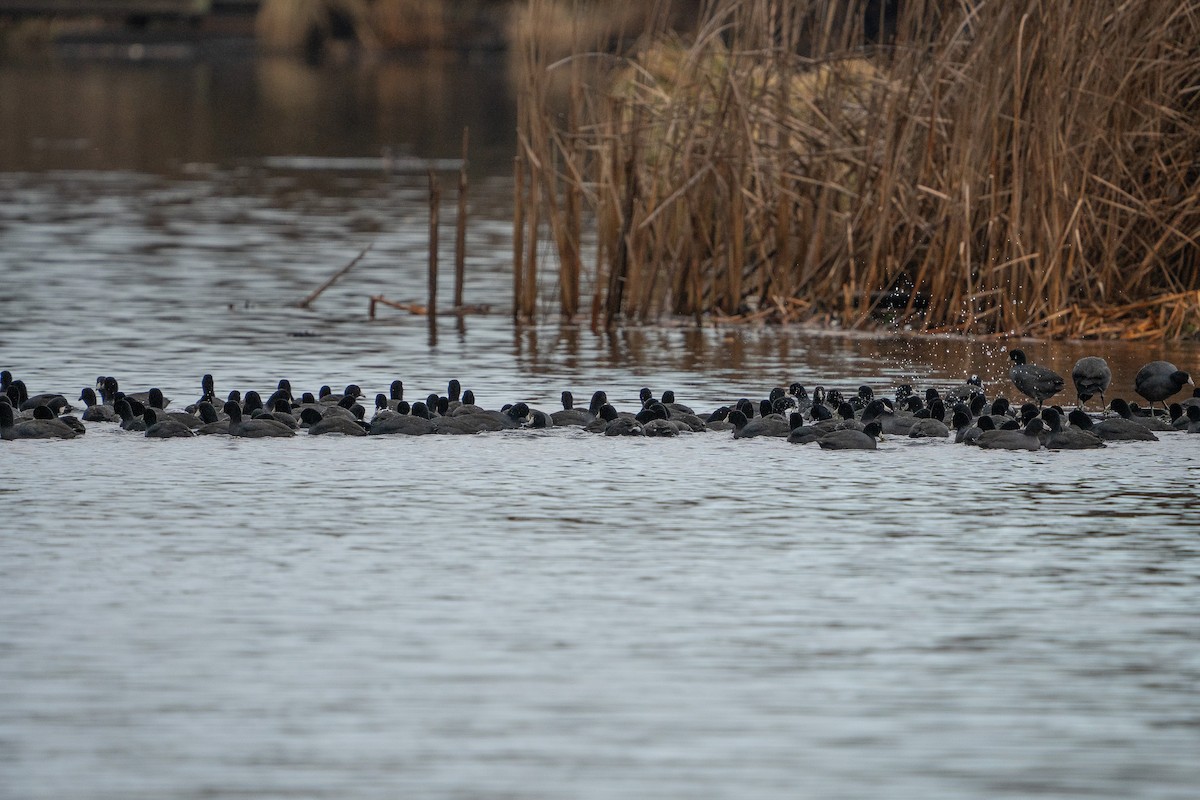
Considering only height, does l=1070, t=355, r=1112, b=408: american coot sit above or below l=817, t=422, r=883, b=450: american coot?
above

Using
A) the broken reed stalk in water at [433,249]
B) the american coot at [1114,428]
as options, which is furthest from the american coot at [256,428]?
the broken reed stalk in water at [433,249]

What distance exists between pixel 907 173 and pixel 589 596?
304 inches

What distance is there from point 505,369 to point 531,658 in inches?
272

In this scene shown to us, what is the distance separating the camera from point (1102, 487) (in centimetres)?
1039

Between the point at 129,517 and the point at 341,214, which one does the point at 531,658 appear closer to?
the point at 129,517

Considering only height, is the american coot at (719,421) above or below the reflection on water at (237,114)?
below

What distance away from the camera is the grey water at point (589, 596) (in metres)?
6.42

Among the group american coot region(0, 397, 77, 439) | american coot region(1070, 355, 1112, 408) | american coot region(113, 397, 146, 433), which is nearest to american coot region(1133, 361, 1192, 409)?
american coot region(1070, 355, 1112, 408)

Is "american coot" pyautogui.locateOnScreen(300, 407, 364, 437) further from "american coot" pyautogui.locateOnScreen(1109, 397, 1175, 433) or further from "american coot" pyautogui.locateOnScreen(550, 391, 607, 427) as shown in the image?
"american coot" pyautogui.locateOnScreen(1109, 397, 1175, 433)

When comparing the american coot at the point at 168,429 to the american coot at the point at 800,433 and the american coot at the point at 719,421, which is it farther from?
the american coot at the point at 800,433

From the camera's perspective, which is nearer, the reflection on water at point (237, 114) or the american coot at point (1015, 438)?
the american coot at point (1015, 438)

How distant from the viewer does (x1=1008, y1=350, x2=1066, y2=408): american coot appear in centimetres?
1248

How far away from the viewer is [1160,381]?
40.8ft

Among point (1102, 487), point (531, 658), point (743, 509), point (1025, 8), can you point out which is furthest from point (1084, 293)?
point (531, 658)
